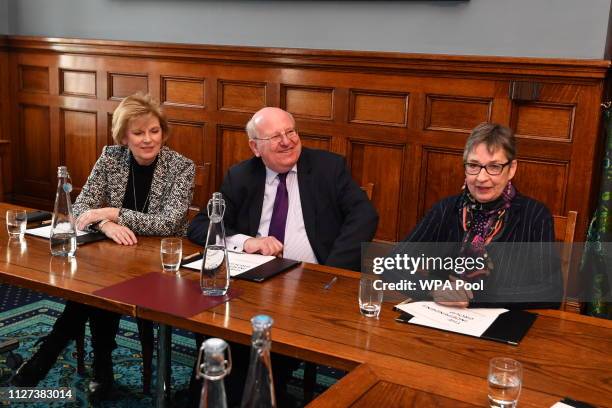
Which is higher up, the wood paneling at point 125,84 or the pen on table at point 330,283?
the wood paneling at point 125,84

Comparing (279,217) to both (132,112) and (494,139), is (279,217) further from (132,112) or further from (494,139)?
(494,139)

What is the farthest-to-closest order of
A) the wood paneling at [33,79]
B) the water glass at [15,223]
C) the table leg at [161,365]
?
the wood paneling at [33,79]
the water glass at [15,223]
the table leg at [161,365]

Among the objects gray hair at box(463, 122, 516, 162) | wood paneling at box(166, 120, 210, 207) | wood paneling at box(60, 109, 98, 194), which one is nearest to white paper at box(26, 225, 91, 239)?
gray hair at box(463, 122, 516, 162)

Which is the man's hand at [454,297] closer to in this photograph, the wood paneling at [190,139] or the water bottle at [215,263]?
the water bottle at [215,263]

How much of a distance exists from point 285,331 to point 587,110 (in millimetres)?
2447

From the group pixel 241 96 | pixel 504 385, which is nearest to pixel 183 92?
pixel 241 96

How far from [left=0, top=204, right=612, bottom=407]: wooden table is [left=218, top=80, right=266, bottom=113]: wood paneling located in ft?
7.72

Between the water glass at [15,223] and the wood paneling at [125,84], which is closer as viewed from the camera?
the water glass at [15,223]

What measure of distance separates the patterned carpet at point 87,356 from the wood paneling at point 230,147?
1371mm

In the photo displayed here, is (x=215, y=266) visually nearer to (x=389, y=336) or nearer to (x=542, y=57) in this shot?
(x=389, y=336)

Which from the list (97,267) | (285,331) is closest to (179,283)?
(97,267)

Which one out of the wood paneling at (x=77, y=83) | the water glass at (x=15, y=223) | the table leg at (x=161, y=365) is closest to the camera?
the table leg at (x=161, y=365)

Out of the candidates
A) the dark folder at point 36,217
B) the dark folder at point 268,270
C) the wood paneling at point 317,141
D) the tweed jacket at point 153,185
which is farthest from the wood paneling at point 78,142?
the dark folder at point 268,270

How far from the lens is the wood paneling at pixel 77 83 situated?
505 centimetres
